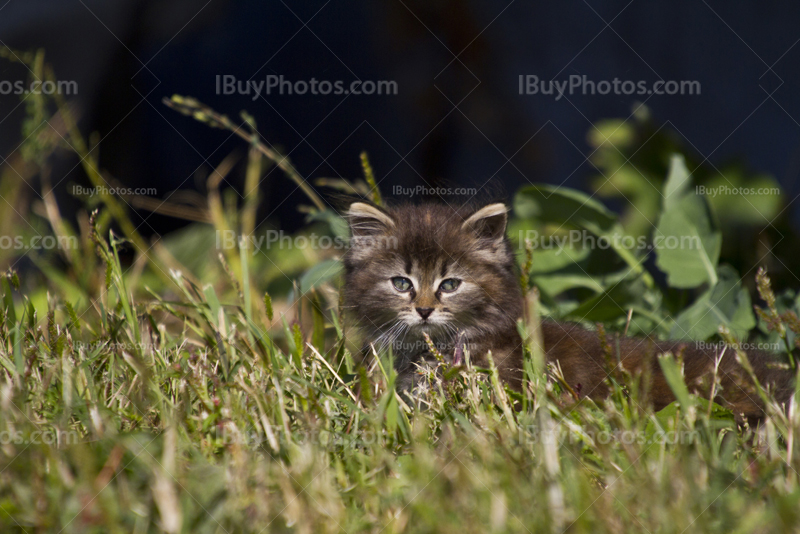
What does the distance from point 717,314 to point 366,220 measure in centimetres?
170

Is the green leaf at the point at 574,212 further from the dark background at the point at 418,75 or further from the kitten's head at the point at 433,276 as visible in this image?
the dark background at the point at 418,75

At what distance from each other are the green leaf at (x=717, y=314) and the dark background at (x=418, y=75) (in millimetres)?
1104

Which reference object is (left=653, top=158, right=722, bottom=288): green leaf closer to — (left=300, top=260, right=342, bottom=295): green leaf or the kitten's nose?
the kitten's nose

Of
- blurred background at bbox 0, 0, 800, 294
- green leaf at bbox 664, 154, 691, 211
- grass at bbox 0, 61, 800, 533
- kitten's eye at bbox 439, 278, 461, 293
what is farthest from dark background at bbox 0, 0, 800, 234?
grass at bbox 0, 61, 800, 533

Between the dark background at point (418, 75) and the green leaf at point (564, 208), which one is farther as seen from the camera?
the dark background at point (418, 75)

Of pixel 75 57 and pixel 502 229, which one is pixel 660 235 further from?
pixel 75 57

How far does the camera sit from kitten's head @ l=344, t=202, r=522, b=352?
9.66 feet

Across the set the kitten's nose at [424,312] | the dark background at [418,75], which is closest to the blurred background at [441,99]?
the dark background at [418,75]

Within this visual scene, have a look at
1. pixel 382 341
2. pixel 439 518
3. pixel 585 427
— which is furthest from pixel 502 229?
pixel 439 518

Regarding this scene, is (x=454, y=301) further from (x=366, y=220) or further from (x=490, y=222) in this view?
(x=366, y=220)

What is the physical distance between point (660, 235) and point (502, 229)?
3.05ft

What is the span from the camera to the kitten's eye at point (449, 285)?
3.06 m

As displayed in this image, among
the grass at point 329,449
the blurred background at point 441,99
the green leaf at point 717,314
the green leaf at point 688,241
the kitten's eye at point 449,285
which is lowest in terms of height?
the grass at point 329,449

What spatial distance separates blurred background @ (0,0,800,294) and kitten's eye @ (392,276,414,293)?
1.36m
